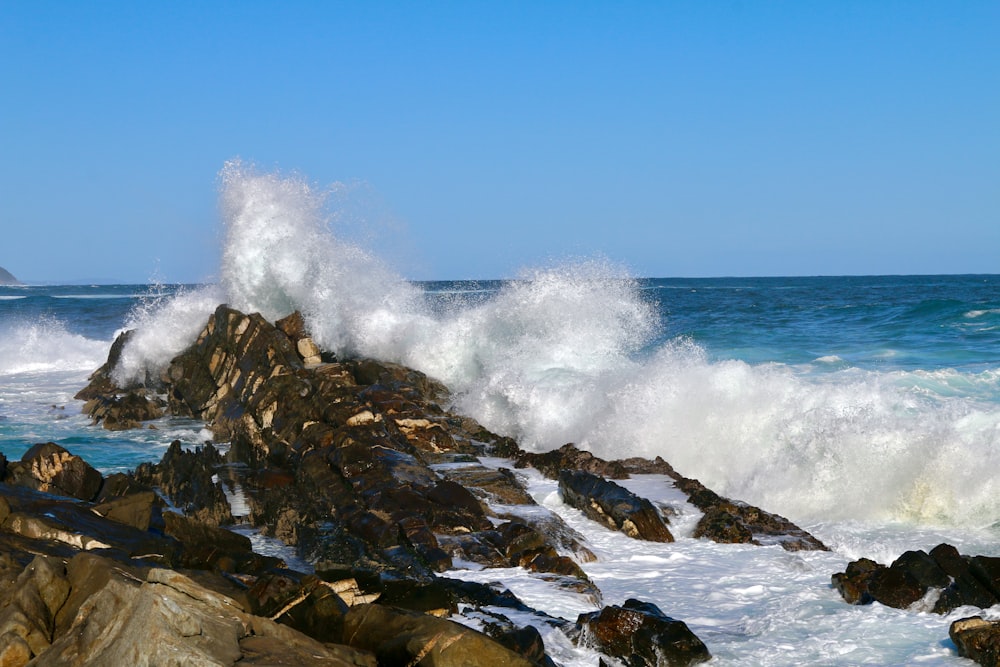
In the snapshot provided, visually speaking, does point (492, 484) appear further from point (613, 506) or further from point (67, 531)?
point (67, 531)

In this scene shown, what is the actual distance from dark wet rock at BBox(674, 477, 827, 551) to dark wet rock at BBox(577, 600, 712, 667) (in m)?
3.27

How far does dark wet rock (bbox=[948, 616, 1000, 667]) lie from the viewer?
5.79 metres

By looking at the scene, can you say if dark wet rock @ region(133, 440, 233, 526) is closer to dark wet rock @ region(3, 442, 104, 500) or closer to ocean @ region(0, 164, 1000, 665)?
dark wet rock @ region(3, 442, 104, 500)

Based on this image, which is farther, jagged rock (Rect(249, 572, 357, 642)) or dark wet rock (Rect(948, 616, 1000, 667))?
dark wet rock (Rect(948, 616, 1000, 667))

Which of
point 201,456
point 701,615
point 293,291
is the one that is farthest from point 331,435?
point 293,291

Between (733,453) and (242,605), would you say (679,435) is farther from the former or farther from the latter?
(242,605)

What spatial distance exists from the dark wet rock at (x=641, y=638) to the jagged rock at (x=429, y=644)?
4.17 feet

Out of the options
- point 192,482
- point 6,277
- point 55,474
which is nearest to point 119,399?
point 192,482

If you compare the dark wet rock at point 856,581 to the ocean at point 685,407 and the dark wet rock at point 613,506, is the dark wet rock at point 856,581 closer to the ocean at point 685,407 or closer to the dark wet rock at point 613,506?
the ocean at point 685,407

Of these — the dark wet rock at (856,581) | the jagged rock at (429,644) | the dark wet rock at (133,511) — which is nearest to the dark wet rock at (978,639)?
the dark wet rock at (856,581)

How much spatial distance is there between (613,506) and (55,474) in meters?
5.71

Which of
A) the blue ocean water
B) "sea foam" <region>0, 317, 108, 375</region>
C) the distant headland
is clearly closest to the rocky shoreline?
the blue ocean water

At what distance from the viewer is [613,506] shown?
9.60 meters

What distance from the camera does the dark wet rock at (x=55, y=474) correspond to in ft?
28.7
